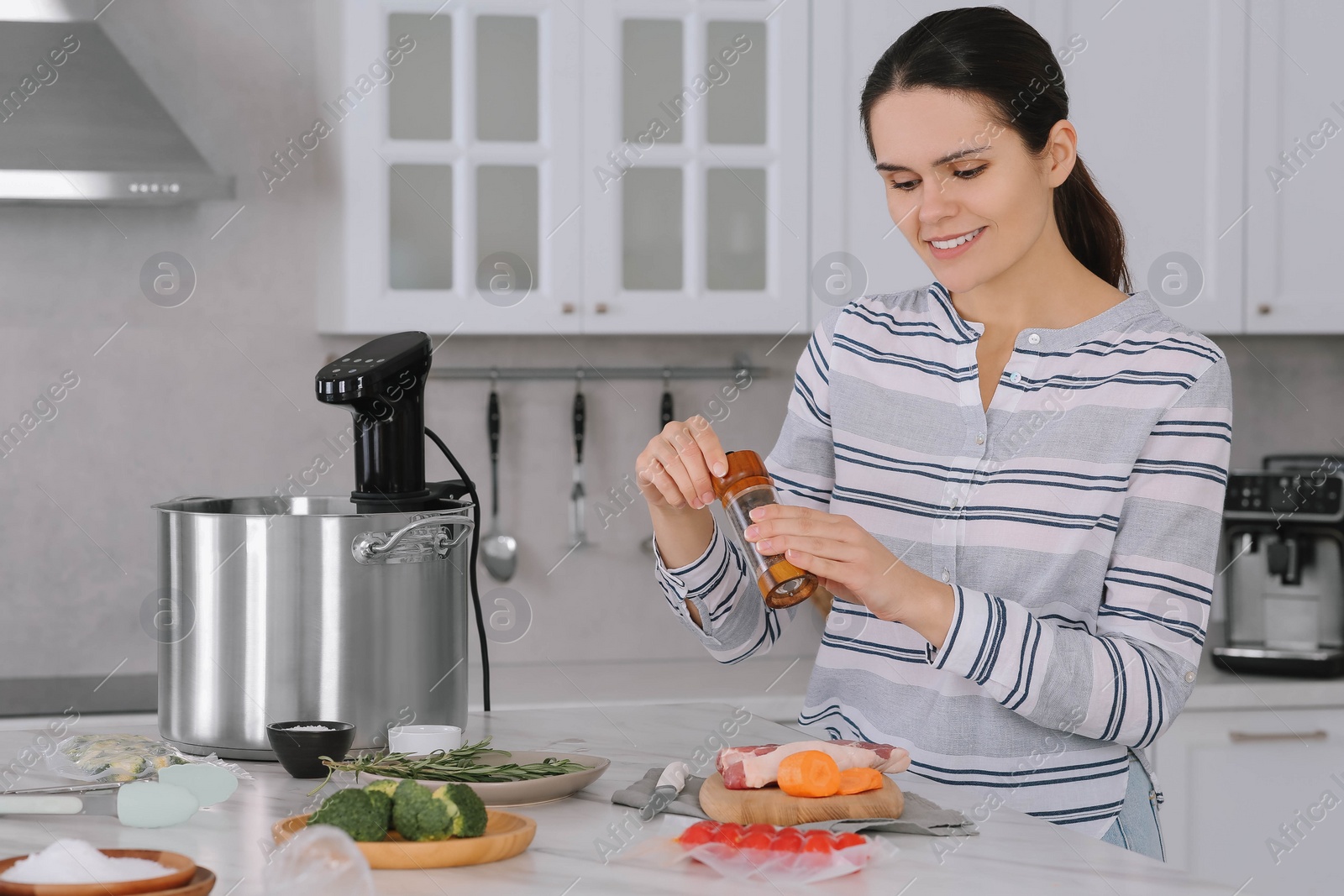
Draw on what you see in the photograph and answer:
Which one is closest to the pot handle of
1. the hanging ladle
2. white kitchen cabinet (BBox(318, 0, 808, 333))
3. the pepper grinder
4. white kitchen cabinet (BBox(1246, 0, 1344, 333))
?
the pepper grinder

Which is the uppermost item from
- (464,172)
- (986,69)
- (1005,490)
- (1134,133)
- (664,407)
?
(1134,133)

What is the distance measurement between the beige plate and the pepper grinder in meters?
0.19

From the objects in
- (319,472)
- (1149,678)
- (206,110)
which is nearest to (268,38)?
(206,110)

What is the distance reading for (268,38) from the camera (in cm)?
248

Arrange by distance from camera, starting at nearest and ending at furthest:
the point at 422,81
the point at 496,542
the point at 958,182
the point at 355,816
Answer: the point at 355,816 < the point at 958,182 < the point at 422,81 < the point at 496,542

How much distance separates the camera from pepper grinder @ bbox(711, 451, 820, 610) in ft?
3.33

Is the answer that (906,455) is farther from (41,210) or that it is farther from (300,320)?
(41,210)

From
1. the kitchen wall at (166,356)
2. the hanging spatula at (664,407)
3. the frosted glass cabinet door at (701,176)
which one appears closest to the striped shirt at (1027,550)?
the frosted glass cabinet door at (701,176)

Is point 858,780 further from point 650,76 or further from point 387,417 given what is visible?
point 650,76

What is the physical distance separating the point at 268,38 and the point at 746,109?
922mm

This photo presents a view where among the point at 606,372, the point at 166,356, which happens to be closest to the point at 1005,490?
the point at 606,372

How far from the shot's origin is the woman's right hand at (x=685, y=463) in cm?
108

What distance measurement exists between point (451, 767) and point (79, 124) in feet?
5.47

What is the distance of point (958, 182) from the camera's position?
121cm
